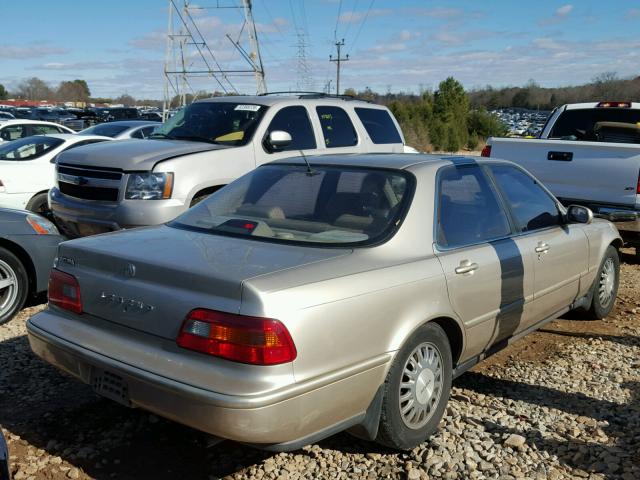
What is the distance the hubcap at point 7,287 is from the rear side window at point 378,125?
4774 mm

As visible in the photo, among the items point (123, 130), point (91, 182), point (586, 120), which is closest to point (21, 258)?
point (91, 182)

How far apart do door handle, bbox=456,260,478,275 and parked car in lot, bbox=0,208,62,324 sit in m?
3.79

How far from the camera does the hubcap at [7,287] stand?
550 cm

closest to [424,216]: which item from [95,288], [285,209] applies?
[285,209]

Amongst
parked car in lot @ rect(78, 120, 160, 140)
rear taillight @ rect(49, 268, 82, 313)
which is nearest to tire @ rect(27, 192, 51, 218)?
parked car in lot @ rect(78, 120, 160, 140)

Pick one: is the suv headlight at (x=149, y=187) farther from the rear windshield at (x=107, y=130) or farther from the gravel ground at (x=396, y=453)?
the rear windshield at (x=107, y=130)

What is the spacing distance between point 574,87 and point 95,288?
6654 cm

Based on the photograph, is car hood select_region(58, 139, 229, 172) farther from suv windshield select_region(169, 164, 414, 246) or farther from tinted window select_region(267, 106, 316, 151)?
suv windshield select_region(169, 164, 414, 246)

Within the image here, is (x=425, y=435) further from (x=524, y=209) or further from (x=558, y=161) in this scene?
(x=558, y=161)

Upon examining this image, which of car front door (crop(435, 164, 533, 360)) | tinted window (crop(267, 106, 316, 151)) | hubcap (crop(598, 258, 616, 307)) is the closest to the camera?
Answer: car front door (crop(435, 164, 533, 360))

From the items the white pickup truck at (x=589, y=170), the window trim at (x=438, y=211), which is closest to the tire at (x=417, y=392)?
the window trim at (x=438, y=211)

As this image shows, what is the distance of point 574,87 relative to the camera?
62.9m

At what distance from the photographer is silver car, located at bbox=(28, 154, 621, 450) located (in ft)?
9.07

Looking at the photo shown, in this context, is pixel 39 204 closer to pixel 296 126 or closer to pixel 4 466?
pixel 296 126
